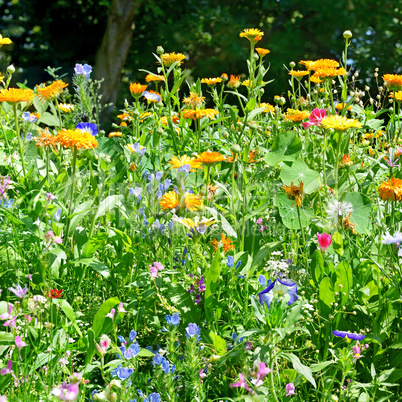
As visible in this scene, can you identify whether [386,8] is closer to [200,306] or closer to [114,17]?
[114,17]

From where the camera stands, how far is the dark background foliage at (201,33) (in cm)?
762

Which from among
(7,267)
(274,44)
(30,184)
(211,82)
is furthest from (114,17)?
(7,267)

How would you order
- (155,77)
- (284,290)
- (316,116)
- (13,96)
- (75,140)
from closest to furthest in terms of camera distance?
(284,290), (75,140), (13,96), (316,116), (155,77)

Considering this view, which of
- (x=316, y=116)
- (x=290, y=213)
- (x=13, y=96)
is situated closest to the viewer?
(x=13, y=96)

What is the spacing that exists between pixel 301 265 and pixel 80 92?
1287 mm

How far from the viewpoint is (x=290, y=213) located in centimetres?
186

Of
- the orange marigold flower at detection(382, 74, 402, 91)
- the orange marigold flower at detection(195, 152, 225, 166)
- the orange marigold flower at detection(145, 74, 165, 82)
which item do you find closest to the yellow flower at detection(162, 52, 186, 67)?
the orange marigold flower at detection(145, 74, 165, 82)

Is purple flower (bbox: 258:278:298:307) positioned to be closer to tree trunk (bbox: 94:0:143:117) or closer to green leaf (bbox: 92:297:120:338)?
green leaf (bbox: 92:297:120:338)

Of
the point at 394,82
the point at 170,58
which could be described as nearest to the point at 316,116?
the point at 394,82

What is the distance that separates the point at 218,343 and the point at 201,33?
7491 millimetres

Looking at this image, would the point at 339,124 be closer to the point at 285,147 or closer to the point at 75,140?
the point at 285,147

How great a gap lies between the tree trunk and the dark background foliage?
0.04m

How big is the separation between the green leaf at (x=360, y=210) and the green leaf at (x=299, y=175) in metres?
0.16

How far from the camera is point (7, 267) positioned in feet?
5.30
